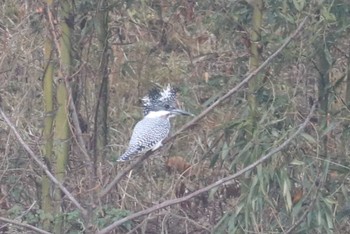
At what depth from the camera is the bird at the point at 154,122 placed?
4789 mm

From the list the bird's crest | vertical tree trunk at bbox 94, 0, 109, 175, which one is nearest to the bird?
the bird's crest

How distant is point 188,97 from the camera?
5.38 meters

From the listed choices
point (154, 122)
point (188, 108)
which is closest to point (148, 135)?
point (154, 122)

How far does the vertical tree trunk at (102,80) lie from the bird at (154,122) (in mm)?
303

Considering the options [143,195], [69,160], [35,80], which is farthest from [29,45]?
[143,195]

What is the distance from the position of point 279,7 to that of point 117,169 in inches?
60.3

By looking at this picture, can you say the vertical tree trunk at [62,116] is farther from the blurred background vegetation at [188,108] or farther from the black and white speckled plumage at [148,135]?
the black and white speckled plumage at [148,135]

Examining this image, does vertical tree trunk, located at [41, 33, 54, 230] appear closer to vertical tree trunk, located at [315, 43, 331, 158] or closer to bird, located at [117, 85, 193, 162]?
bird, located at [117, 85, 193, 162]

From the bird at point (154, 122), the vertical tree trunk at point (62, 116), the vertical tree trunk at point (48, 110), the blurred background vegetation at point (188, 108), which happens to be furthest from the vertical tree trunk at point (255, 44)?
the vertical tree trunk at point (48, 110)

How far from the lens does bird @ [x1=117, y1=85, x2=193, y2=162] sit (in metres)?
4.79

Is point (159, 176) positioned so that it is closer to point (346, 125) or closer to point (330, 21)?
point (346, 125)

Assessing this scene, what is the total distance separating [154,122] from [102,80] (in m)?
0.72

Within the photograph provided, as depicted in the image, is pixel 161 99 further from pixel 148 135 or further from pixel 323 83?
pixel 323 83

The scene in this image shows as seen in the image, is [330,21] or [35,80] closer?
[330,21]
